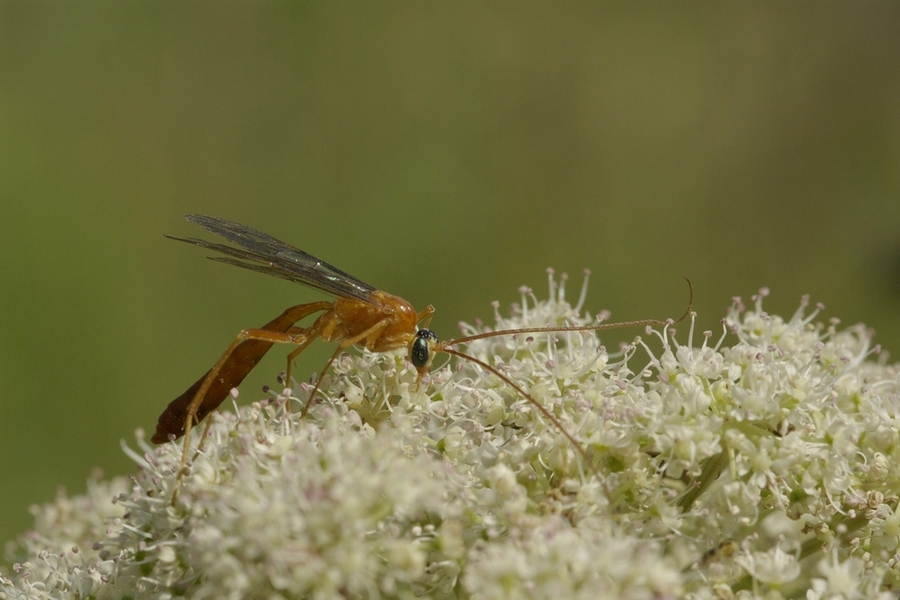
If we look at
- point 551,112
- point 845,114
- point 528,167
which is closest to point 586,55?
point 551,112

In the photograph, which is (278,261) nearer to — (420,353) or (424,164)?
(420,353)

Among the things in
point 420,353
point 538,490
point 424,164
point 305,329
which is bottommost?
point 538,490

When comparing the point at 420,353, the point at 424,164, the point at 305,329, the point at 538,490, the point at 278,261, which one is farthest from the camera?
the point at 424,164

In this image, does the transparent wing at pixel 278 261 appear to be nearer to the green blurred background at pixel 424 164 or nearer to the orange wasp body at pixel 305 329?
the orange wasp body at pixel 305 329

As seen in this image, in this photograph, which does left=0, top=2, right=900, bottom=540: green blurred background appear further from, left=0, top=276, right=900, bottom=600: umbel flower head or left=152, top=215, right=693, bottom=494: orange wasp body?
left=0, top=276, right=900, bottom=600: umbel flower head

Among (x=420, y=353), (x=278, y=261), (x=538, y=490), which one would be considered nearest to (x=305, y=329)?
(x=278, y=261)

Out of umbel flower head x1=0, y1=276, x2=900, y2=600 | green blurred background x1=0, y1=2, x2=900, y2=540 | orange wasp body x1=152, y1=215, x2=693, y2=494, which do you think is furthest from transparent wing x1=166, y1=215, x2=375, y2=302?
green blurred background x1=0, y1=2, x2=900, y2=540
